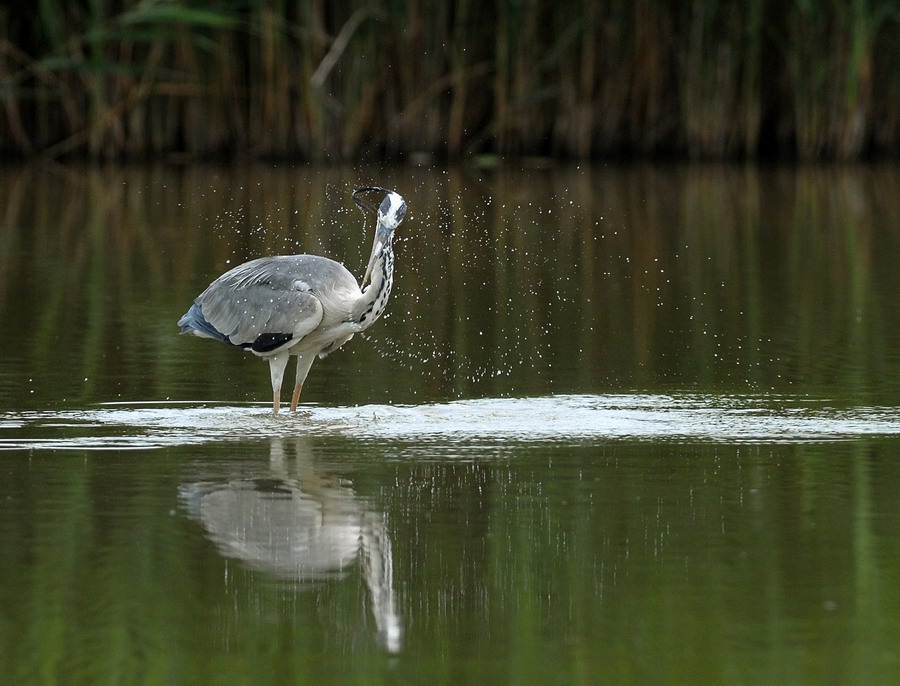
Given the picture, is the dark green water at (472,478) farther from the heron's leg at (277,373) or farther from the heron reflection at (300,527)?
the heron's leg at (277,373)

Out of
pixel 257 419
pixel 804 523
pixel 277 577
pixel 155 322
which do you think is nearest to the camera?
pixel 277 577

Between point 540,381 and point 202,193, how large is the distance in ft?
32.6

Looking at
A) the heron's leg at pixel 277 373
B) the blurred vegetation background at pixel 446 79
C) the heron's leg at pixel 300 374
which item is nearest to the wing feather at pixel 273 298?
the heron's leg at pixel 277 373

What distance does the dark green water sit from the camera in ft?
14.4

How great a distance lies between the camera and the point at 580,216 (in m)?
16.7

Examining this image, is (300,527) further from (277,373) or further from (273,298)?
(273,298)

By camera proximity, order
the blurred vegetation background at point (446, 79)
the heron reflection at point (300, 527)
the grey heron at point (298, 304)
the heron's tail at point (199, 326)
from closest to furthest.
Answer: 1. the heron reflection at point (300, 527)
2. the grey heron at point (298, 304)
3. the heron's tail at point (199, 326)
4. the blurred vegetation background at point (446, 79)

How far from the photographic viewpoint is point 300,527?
557 cm

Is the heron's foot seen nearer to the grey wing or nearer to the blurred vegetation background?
the grey wing

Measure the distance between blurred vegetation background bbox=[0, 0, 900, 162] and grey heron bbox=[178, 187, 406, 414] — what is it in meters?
11.7

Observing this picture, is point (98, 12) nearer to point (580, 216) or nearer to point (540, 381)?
point (580, 216)

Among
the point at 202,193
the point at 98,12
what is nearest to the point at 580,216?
the point at 202,193

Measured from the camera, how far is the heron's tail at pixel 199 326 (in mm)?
8305

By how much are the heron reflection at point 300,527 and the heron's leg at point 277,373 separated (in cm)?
115
